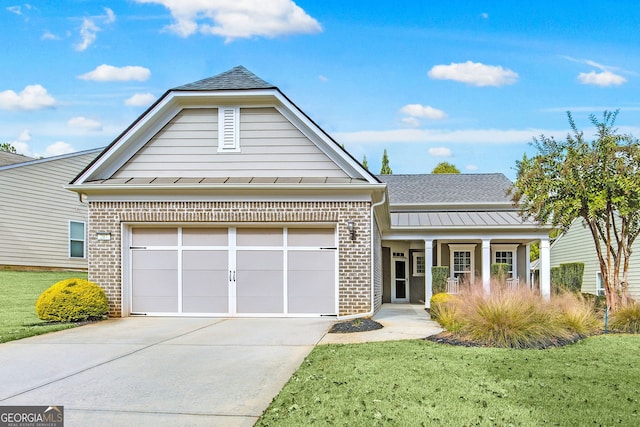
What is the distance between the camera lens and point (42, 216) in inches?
950

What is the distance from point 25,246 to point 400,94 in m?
15.6

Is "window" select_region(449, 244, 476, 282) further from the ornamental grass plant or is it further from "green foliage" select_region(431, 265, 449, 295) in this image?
the ornamental grass plant

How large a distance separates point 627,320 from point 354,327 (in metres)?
5.27

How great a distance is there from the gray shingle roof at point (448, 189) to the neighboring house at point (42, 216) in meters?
13.2

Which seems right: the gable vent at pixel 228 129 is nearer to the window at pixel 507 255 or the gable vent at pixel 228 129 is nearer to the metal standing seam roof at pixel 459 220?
the metal standing seam roof at pixel 459 220

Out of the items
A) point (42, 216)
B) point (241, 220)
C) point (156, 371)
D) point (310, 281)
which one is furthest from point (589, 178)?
point (42, 216)

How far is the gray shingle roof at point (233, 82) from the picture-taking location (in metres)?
13.9

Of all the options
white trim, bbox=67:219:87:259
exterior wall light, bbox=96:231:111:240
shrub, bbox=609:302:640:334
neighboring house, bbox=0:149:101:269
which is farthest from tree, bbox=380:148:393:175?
shrub, bbox=609:302:640:334

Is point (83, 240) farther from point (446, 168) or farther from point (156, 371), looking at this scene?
point (446, 168)

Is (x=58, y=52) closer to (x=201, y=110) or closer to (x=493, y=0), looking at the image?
(x=201, y=110)

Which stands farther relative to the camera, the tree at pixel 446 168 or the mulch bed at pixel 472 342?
the tree at pixel 446 168

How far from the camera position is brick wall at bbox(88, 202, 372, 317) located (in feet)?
43.7

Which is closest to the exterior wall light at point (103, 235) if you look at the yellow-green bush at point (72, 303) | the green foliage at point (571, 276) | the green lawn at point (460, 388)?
the yellow-green bush at point (72, 303)

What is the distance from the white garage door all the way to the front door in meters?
10.2
